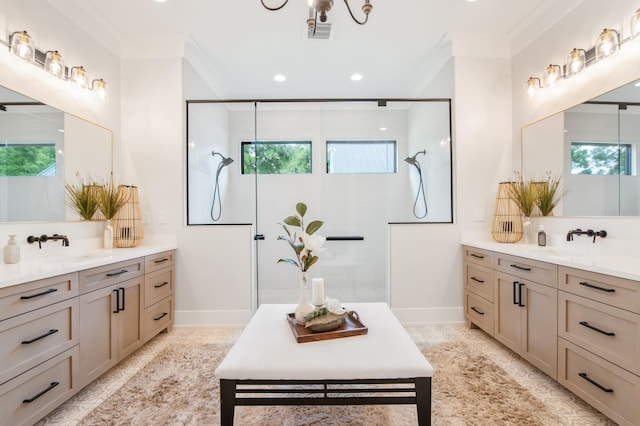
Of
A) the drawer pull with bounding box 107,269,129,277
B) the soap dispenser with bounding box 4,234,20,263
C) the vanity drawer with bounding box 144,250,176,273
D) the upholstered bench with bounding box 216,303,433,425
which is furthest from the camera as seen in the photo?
the vanity drawer with bounding box 144,250,176,273

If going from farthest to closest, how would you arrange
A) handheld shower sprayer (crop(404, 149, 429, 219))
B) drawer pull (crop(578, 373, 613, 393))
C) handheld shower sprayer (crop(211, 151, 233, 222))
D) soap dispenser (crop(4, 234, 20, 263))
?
handheld shower sprayer (crop(404, 149, 429, 219))
handheld shower sprayer (crop(211, 151, 233, 222))
soap dispenser (crop(4, 234, 20, 263))
drawer pull (crop(578, 373, 613, 393))

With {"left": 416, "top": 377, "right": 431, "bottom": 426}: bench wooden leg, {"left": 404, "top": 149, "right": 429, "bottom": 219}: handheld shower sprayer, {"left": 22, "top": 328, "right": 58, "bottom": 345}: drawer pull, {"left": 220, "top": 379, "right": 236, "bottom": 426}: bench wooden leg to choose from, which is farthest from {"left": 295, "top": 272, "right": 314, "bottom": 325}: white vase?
{"left": 404, "top": 149, "right": 429, "bottom": 219}: handheld shower sprayer

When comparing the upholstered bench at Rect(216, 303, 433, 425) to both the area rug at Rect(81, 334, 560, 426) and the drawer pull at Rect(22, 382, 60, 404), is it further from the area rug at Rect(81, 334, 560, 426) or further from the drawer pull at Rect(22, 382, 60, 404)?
A: the drawer pull at Rect(22, 382, 60, 404)

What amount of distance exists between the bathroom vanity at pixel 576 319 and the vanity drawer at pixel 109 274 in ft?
9.69

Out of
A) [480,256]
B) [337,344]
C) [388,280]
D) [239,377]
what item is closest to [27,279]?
[239,377]

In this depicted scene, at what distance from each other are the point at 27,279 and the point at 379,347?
1.77m

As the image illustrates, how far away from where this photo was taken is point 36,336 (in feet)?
5.13

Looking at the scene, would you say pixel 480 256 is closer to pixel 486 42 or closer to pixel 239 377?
pixel 486 42

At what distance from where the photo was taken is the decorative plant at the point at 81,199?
250 cm

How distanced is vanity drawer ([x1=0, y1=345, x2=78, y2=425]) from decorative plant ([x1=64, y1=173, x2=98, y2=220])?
4.19 feet

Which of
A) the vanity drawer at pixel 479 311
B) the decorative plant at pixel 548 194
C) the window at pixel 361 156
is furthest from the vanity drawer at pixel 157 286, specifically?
the decorative plant at pixel 548 194

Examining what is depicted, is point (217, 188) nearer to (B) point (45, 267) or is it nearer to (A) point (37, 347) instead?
(B) point (45, 267)

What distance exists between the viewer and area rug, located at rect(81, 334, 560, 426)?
1642 millimetres

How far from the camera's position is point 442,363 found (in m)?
2.27
